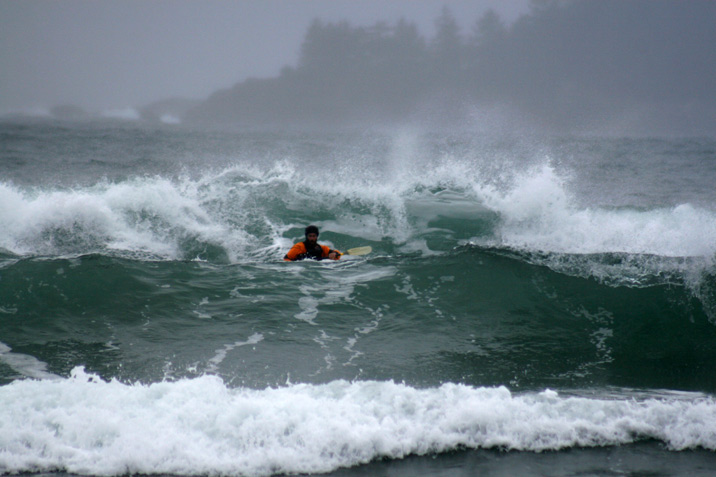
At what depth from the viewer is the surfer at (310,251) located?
1076 cm

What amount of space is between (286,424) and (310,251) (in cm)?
593

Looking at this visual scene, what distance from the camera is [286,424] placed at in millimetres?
5078

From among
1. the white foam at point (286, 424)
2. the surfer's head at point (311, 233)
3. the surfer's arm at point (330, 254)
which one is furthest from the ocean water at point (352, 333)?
the surfer's head at point (311, 233)

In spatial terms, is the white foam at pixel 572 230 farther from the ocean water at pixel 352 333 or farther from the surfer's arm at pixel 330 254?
the surfer's arm at pixel 330 254

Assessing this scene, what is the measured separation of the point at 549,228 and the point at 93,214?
28.4 feet

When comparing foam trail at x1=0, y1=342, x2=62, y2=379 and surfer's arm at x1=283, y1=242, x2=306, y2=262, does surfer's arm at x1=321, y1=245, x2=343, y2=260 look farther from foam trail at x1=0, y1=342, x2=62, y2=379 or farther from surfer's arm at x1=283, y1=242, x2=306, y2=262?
foam trail at x1=0, y1=342, x2=62, y2=379

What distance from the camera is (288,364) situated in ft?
22.3

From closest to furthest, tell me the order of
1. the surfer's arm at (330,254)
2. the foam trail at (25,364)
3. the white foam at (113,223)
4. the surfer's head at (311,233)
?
the foam trail at (25,364) → the surfer's head at (311,233) → the surfer's arm at (330,254) → the white foam at (113,223)

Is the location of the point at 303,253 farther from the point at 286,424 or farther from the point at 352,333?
the point at 286,424

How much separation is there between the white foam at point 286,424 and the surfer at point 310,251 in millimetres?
5125

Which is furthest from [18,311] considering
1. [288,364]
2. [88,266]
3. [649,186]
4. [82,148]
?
[82,148]

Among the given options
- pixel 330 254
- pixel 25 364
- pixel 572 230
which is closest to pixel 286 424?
pixel 25 364

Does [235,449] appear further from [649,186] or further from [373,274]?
[649,186]

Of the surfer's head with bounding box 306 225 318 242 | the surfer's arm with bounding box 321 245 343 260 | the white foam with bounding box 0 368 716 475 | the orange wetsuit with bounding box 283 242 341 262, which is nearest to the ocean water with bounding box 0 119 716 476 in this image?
the white foam with bounding box 0 368 716 475
